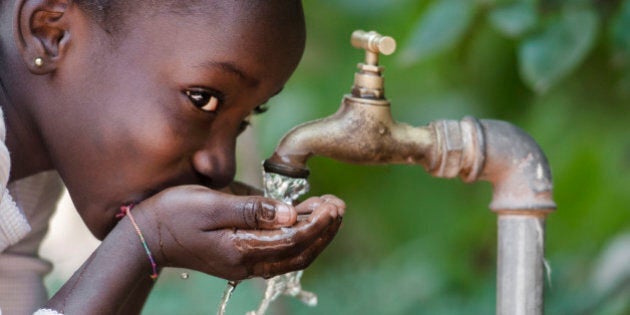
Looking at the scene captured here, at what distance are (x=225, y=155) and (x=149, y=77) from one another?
0.13 metres

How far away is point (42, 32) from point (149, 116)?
172 millimetres

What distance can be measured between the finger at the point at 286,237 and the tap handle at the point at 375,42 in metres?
0.21

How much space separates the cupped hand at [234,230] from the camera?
1.28 metres

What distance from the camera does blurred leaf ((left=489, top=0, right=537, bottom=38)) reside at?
5.77 feet

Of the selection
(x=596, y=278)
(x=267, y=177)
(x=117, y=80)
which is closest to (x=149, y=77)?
(x=117, y=80)

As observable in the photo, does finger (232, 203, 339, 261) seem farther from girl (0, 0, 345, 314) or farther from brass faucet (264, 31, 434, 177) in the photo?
brass faucet (264, 31, 434, 177)

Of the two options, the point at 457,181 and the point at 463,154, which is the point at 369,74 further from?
the point at 457,181

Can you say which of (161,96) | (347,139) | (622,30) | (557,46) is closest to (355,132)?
(347,139)

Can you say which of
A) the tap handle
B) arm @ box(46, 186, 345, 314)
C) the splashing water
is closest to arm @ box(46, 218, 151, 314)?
arm @ box(46, 186, 345, 314)

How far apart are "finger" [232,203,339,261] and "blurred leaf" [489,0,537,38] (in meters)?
0.59

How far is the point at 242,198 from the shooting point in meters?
1.29

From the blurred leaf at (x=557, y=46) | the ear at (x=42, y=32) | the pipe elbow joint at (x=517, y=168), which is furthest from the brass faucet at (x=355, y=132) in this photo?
the blurred leaf at (x=557, y=46)

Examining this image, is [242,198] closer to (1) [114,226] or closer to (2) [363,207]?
(1) [114,226]

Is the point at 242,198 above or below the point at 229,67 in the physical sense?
below
